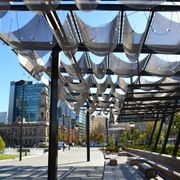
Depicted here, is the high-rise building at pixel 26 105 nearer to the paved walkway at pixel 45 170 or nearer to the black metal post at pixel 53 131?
the paved walkway at pixel 45 170

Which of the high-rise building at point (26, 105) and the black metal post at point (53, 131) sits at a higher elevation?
the high-rise building at point (26, 105)

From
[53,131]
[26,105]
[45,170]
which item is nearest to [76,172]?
[45,170]

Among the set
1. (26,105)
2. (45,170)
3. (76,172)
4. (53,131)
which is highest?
(26,105)

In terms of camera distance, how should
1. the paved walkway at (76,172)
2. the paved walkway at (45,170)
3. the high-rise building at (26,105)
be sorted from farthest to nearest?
the high-rise building at (26,105) → the paved walkway at (45,170) → the paved walkway at (76,172)

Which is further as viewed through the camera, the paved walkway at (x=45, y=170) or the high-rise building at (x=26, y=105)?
the high-rise building at (x=26, y=105)

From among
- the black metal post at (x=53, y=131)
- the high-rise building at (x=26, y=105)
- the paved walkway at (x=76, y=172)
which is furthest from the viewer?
the high-rise building at (x=26, y=105)

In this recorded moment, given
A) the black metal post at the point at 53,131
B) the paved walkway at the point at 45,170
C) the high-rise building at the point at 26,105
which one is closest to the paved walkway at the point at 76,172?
the paved walkway at the point at 45,170

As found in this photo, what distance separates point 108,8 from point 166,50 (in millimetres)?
3592

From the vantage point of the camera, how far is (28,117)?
14288cm

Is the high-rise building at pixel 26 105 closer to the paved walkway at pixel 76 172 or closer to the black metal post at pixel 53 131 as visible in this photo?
the paved walkway at pixel 76 172

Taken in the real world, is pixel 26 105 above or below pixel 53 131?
above

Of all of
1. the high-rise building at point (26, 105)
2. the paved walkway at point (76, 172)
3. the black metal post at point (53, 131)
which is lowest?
the paved walkway at point (76, 172)

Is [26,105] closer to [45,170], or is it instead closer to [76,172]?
[45,170]

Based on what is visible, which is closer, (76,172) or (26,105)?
(76,172)
